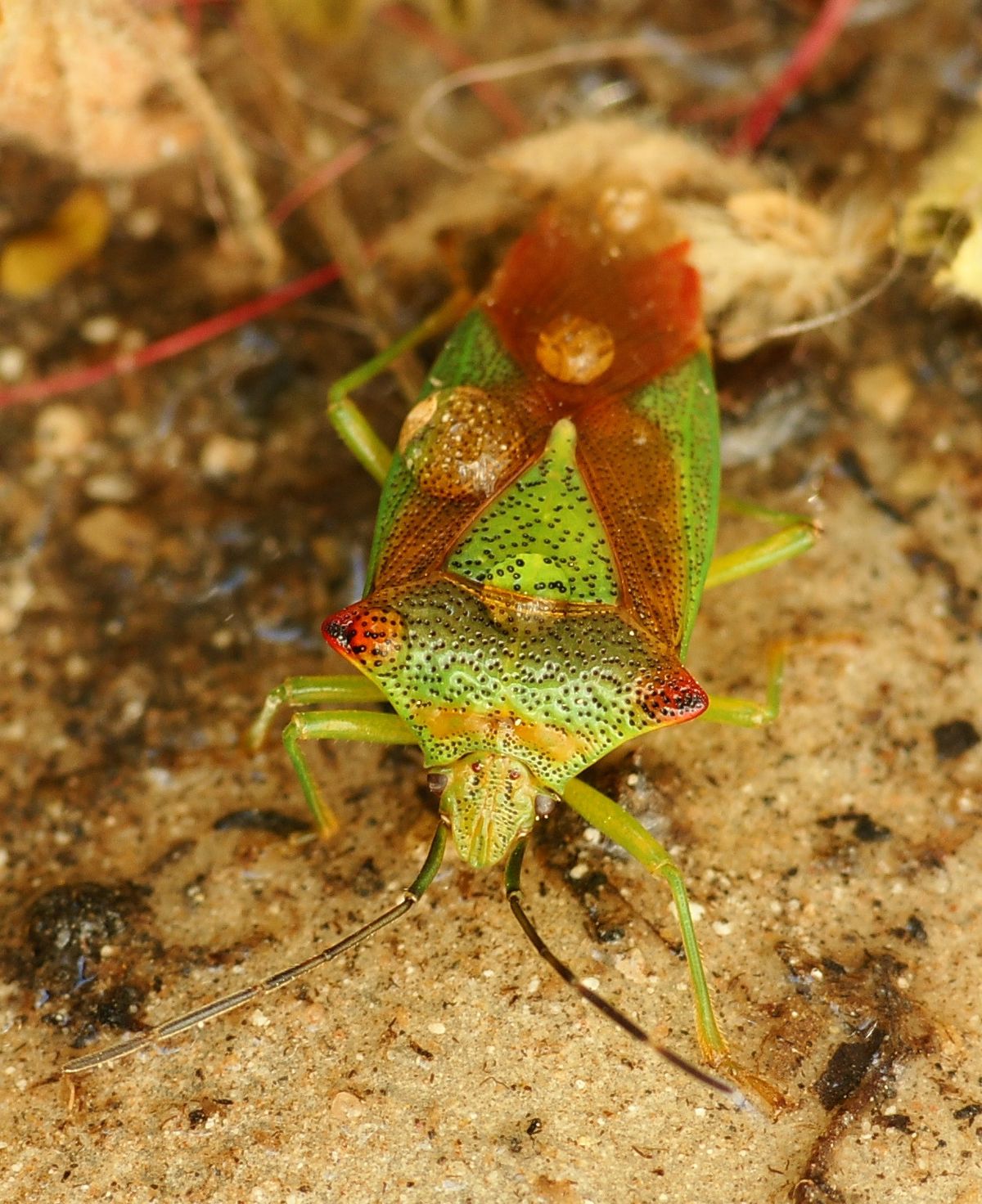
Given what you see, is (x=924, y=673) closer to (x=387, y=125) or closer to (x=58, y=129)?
(x=387, y=125)

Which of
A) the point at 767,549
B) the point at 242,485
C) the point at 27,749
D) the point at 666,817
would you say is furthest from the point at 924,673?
the point at 27,749

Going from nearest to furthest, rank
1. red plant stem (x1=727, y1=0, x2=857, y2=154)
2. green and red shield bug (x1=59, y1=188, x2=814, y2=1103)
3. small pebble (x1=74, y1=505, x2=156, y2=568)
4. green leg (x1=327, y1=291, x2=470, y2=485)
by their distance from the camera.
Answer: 1. green and red shield bug (x1=59, y1=188, x2=814, y2=1103)
2. green leg (x1=327, y1=291, x2=470, y2=485)
3. small pebble (x1=74, y1=505, x2=156, y2=568)
4. red plant stem (x1=727, y1=0, x2=857, y2=154)

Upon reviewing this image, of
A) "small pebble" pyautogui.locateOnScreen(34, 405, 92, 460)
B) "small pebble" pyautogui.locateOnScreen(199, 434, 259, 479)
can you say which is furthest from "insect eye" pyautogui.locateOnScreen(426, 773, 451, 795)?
"small pebble" pyautogui.locateOnScreen(34, 405, 92, 460)

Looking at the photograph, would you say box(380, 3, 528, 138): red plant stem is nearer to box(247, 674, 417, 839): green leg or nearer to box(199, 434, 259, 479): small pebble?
box(199, 434, 259, 479): small pebble

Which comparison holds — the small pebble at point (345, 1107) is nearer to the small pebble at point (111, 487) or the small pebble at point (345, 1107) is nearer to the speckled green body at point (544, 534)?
the speckled green body at point (544, 534)

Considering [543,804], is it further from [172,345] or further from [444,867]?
[172,345]

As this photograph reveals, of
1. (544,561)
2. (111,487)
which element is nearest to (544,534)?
(544,561)
